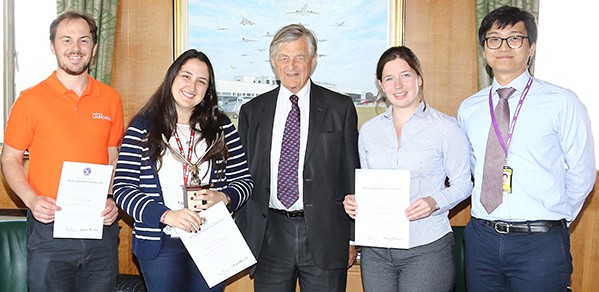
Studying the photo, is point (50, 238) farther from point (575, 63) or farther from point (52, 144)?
point (575, 63)

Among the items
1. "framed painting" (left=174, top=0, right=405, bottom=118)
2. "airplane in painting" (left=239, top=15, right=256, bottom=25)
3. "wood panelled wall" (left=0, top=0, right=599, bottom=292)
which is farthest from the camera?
"airplane in painting" (left=239, top=15, right=256, bottom=25)

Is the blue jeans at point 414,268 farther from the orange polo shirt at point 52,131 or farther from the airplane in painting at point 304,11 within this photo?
the airplane in painting at point 304,11

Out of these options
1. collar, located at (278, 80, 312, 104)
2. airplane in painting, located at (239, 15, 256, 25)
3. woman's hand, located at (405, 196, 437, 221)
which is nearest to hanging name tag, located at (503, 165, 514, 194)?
woman's hand, located at (405, 196, 437, 221)

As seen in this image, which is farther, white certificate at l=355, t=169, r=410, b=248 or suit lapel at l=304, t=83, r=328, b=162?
suit lapel at l=304, t=83, r=328, b=162

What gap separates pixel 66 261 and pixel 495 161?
2.27 meters

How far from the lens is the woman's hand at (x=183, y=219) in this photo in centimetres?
254

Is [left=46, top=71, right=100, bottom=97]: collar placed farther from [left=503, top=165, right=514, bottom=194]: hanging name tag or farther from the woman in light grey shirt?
[left=503, top=165, right=514, bottom=194]: hanging name tag

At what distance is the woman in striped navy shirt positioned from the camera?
2.62 m

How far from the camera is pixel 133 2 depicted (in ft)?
14.3

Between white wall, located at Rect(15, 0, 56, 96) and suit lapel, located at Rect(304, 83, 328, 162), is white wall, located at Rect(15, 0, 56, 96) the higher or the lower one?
the higher one

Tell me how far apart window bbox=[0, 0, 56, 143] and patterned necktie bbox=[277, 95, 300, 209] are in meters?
2.74

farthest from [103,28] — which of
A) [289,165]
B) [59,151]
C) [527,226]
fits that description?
[527,226]

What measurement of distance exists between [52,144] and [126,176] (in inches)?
21.1

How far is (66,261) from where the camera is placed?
2.91 metres
